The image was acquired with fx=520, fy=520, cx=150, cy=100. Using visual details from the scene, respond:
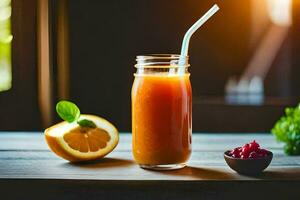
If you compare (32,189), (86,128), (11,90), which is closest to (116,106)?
(11,90)

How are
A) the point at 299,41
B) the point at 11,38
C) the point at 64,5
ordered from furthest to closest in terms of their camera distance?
1. the point at 299,41
2. the point at 64,5
3. the point at 11,38

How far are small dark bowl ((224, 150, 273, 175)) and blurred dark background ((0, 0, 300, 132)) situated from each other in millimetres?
1211

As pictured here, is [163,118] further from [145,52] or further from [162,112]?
[145,52]

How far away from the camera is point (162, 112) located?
108cm

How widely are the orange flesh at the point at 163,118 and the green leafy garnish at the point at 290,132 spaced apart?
304 mm

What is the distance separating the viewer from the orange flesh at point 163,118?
1.08 meters

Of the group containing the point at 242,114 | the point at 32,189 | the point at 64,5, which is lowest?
the point at 242,114

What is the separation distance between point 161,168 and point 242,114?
1544mm

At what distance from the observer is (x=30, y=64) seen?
2.06m

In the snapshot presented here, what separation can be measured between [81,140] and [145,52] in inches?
64.2

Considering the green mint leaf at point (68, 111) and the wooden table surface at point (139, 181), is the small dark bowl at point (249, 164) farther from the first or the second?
the green mint leaf at point (68, 111)

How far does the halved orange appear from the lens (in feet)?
3.77

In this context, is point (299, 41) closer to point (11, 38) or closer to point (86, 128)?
point (11, 38)

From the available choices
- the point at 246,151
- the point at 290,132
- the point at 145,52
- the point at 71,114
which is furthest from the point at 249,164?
the point at 145,52
